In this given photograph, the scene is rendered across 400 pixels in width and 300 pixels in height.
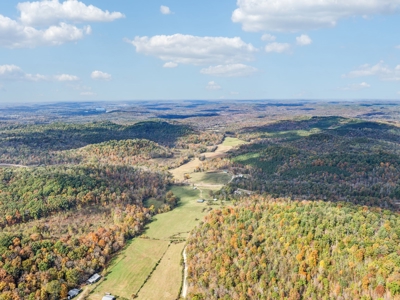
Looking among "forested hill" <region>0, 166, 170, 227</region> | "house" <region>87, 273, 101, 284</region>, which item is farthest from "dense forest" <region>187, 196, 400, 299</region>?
"forested hill" <region>0, 166, 170, 227</region>

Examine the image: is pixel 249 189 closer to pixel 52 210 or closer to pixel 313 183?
pixel 313 183

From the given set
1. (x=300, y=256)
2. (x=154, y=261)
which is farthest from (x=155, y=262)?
(x=300, y=256)

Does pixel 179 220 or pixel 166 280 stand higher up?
pixel 179 220

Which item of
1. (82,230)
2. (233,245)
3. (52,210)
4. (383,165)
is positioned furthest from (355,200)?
(52,210)

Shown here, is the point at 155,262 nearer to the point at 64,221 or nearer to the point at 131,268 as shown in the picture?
the point at 131,268

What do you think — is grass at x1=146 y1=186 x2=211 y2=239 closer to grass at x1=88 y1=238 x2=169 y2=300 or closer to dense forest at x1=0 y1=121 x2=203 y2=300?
dense forest at x1=0 y1=121 x2=203 y2=300

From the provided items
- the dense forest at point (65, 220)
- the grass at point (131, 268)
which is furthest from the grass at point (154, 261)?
the dense forest at point (65, 220)

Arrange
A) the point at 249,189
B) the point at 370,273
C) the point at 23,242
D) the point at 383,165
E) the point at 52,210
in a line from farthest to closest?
the point at 383,165
the point at 249,189
the point at 52,210
the point at 23,242
the point at 370,273
